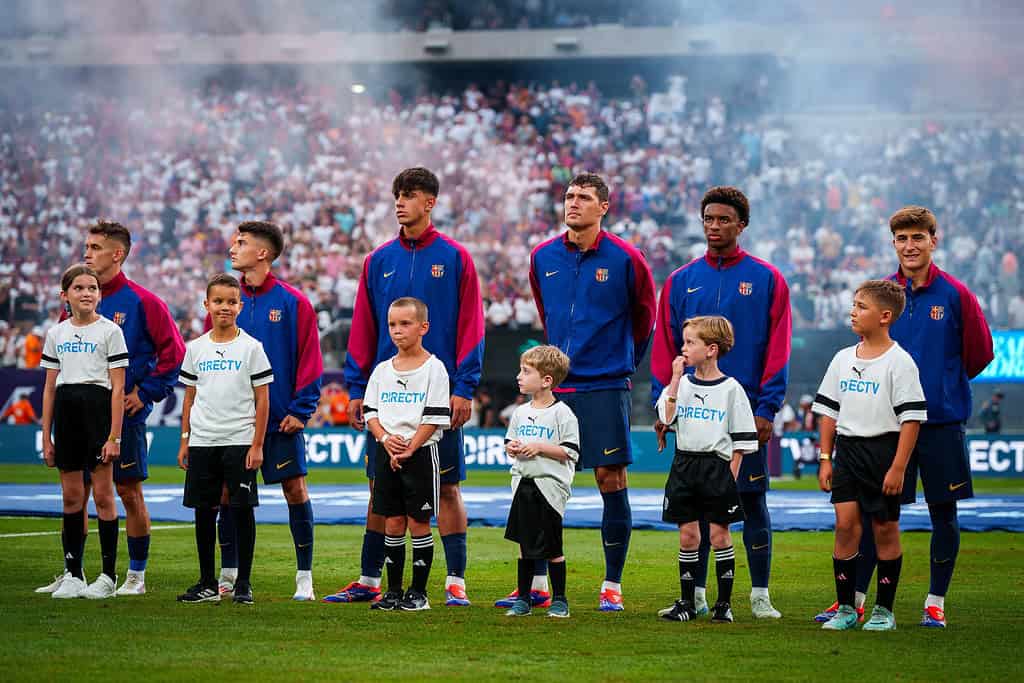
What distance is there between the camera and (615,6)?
3444 cm

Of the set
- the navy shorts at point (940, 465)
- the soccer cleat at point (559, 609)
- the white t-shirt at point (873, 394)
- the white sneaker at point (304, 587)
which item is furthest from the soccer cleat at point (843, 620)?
the white sneaker at point (304, 587)

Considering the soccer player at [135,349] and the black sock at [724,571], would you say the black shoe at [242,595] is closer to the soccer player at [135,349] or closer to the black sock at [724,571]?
the soccer player at [135,349]

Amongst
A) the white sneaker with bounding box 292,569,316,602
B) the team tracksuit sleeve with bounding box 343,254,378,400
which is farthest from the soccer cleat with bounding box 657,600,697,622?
the team tracksuit sleeve with bounding box 343,254,378,400

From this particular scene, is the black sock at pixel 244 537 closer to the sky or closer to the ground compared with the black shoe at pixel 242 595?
closer to the sky

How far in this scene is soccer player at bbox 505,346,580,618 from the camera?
728 centimetres

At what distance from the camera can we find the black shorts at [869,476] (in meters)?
6.90

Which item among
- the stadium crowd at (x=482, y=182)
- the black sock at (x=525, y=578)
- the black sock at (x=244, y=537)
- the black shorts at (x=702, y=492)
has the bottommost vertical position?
the black sock at (x=525, y=578)

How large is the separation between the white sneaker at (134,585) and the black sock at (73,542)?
260 millimetres

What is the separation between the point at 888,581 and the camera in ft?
22.8

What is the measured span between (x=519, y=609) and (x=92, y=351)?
2.99 m

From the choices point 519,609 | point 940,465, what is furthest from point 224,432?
point 940,465

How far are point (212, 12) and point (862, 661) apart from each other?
31125mm

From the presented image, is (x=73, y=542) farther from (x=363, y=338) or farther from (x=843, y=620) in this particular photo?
(x=843, y=620)

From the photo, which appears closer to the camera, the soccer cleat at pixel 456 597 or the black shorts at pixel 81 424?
the soccer cleat at pixel 456 597
